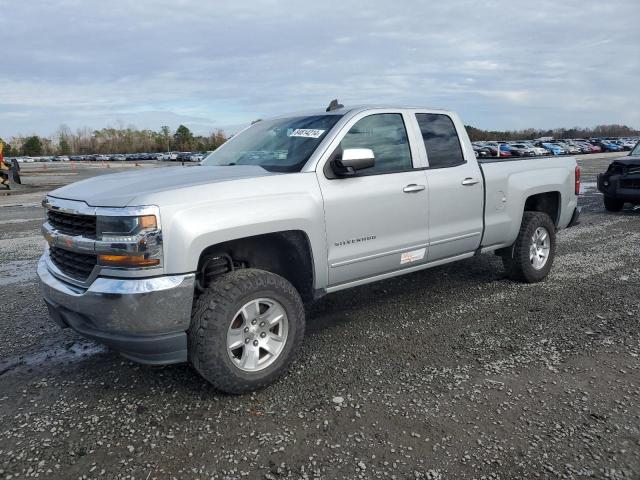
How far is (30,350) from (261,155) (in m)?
2.53

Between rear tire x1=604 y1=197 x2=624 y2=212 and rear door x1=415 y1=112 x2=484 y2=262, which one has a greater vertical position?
rear door x1=415 y1=112 x2=484 y2=262

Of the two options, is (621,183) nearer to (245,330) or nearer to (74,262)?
(245,330)

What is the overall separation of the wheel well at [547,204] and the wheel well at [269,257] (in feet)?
11.4

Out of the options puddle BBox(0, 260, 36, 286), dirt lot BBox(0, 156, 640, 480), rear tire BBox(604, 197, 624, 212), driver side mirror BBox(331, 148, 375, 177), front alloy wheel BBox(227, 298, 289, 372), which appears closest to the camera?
dirt lot BBox(0, 156, 640, 480)

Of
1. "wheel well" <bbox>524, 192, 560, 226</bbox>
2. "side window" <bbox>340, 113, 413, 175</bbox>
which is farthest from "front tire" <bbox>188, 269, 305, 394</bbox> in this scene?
"wheel well" <bbox>524, 192, 560, 226</bbox>

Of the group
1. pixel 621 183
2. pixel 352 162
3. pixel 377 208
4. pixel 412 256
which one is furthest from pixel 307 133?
pixel 621 183

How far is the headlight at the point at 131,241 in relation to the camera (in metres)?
2.98

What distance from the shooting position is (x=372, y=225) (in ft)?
13.5

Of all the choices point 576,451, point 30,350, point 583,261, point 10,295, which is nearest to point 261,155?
point 30,350

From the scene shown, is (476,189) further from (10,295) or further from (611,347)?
(10,295)

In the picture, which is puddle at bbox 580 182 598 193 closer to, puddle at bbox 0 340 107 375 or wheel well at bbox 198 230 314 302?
wheel well at bbox 198 230 314 302

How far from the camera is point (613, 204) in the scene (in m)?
11.6

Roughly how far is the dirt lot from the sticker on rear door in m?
0.62

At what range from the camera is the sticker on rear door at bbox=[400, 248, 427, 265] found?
445cm
